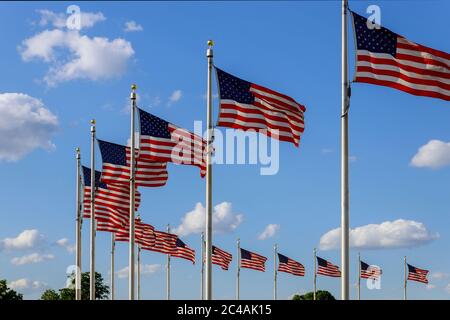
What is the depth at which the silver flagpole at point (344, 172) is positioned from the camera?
27505 millimetres

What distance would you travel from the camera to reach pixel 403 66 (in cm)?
2819

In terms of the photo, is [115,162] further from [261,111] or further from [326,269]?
[326,269]

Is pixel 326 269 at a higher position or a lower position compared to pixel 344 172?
lower

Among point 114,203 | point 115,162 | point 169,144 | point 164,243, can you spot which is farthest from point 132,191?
point 164,243

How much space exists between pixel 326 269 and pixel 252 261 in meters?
11.3

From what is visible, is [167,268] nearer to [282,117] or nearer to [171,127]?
[171,127]

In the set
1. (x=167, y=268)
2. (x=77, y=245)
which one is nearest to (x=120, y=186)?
(x=77, y=245)

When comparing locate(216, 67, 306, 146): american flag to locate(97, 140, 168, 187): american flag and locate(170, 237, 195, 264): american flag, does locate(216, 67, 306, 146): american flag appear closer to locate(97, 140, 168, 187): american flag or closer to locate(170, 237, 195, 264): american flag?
locate(97, 140, 168, 187): american flag

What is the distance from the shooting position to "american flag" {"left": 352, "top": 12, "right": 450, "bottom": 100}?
92.3 ft

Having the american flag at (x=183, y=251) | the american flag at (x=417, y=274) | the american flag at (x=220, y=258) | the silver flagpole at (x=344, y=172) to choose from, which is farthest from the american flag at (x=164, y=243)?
the american flag at (x=417, y=274)

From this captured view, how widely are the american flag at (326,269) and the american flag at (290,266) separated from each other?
17.5 feet

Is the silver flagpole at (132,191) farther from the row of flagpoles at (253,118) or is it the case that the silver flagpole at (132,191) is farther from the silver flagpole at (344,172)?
the silver flagpole at (344,172)

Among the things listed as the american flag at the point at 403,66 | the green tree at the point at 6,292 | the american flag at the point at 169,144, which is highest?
the american flag at the point at 403,66
